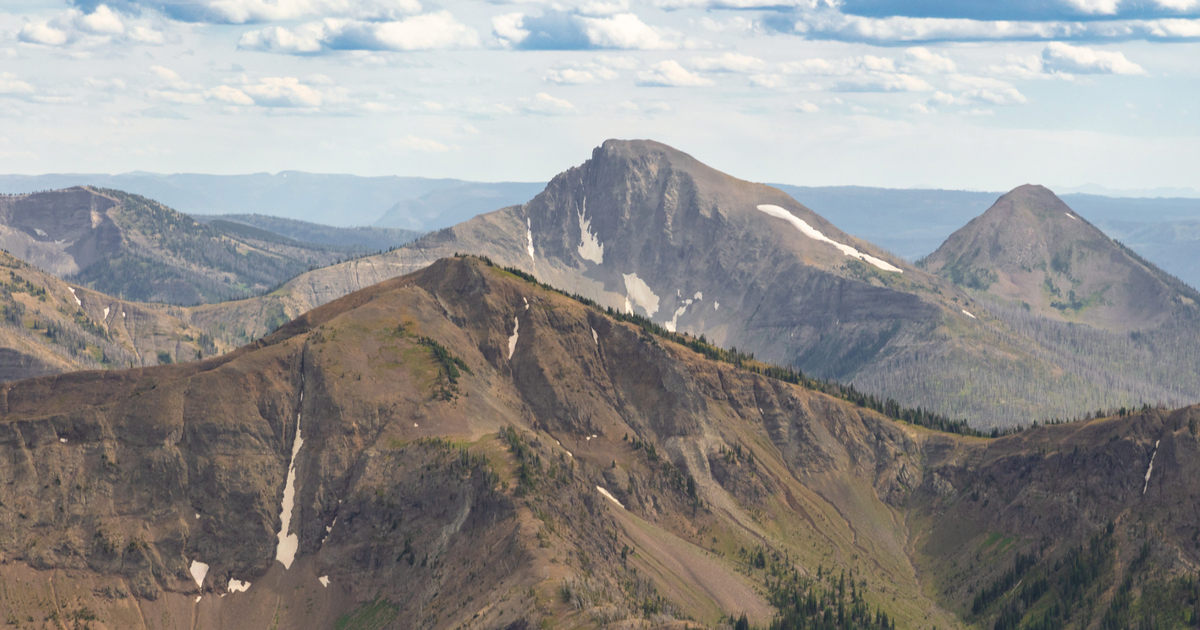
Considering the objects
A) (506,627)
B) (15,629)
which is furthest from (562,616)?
(15,629)

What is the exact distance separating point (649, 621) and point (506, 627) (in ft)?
86.5

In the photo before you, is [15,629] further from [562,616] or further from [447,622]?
[562,616]

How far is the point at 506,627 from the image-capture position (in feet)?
604

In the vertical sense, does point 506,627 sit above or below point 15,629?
above

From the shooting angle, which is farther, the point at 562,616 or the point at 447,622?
the point at 447,622

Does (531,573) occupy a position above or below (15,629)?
above

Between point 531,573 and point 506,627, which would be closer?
point 506,627

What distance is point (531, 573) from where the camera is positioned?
199500mm

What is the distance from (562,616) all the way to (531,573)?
57.1 ft

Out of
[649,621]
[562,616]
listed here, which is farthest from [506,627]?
[649,621]

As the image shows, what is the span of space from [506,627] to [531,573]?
1666 cm

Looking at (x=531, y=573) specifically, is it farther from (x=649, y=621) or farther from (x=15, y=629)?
(x=15, y=629)

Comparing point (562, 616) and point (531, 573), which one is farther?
point (531, 573)

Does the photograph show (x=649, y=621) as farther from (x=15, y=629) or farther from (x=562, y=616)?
(x=15, y=629)
